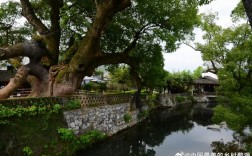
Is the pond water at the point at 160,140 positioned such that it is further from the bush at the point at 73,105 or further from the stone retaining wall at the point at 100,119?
the bush at the point at 73,105

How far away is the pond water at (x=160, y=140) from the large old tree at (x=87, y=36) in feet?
15.9

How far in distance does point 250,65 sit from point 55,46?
46.8 feet

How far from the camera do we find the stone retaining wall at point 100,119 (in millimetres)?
17027

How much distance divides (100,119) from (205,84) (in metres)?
52.2

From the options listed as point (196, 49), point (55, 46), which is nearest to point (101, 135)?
point (55, 46)

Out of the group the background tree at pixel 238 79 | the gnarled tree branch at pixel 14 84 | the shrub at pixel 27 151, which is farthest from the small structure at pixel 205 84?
the shrub at pixel 27 151

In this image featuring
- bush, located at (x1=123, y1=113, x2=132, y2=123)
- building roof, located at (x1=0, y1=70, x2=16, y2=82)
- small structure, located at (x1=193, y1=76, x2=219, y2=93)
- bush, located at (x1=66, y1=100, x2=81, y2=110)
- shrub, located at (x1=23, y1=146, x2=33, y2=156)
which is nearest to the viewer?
shrub, located at (x1=23, y1=146, x2=33, y2=156)

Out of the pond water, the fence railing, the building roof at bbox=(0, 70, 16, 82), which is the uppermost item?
the building roof at bbox=(0, 70, 16, 82)

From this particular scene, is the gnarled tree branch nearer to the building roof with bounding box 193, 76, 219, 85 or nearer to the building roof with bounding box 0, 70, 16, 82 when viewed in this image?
the building roof with bounding box 0, 70, 16, 82

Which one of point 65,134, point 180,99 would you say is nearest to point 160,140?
point 65,134

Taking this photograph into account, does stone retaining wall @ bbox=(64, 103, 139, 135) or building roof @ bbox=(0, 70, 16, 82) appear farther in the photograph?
building roof @ bbox=(0, 70, 16, 82)

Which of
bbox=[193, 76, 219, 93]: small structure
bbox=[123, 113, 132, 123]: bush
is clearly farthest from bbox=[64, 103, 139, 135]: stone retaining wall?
bbox=[193, 76, 219, 93]: small structure

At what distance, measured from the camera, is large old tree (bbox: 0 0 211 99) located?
17.9 m

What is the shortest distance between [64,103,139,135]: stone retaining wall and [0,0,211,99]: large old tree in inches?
73.6
